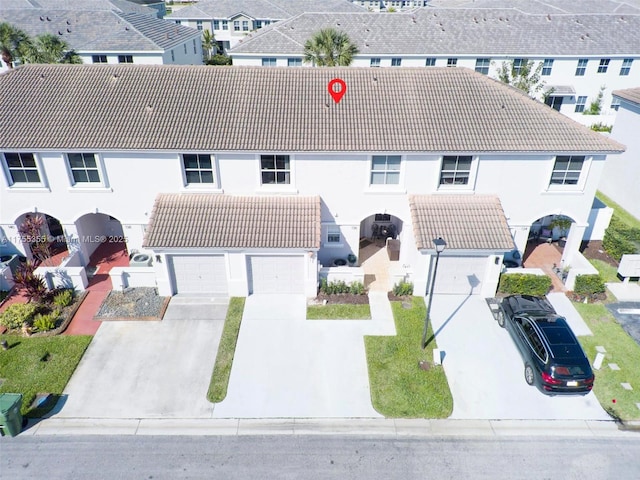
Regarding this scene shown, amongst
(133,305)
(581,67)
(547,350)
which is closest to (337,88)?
(133,305)

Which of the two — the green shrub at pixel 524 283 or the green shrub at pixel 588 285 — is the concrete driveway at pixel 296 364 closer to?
the green shrub at pixel 524 283

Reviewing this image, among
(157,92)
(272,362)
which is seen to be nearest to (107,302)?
(272,362)

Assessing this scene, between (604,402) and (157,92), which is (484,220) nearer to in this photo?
(604,402)

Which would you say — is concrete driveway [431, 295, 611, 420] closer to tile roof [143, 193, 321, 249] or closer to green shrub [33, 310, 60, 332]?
tile roof [143, 193, 321, 249]

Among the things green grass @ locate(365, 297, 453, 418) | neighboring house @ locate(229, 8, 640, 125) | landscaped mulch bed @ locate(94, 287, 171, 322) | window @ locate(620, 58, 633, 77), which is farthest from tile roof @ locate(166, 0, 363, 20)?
green grass @ locate(365, 297, 453, 418)

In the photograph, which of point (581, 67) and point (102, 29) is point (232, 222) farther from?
point (581, 67)

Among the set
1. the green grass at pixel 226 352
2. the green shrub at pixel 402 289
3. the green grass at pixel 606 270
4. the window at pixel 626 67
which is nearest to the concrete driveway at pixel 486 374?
the green shrub at pixel 402 289
